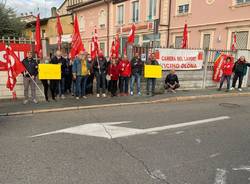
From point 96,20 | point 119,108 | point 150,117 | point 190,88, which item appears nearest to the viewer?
point 150,117

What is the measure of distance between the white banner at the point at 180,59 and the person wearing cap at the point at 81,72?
3.79 meters

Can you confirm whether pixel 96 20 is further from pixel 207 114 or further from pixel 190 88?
pixel 207 114

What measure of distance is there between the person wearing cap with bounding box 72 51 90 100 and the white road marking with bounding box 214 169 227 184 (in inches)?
261

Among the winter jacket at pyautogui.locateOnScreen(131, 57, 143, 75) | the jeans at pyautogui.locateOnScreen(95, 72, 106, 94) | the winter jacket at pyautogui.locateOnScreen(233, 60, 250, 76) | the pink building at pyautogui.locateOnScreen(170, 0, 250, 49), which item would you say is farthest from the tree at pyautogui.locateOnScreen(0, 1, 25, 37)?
the winter jacket at pyautogui.locateOnScreen(233, 60, 250, 76)

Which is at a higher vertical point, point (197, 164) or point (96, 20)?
point (96, 20)

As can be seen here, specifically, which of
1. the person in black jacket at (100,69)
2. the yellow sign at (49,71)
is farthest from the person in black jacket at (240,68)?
the yellow sign at (49,71)

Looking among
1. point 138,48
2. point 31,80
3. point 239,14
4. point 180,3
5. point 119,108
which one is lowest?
point 119,108

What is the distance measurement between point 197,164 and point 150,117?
3156mm

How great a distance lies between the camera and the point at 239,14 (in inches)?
658

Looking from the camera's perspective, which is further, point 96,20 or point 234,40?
point 96,20

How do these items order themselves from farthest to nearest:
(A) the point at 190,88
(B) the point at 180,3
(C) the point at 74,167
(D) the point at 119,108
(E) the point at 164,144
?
(B) the point at 180,3 → (A) the point at 190,88 → (D) the point at 119,108 → (E) the point at 164,144 → (C) the point at 74,167

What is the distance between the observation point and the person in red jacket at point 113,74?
9867 millimetres

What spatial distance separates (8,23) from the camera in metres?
16.1

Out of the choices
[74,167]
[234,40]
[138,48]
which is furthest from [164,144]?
[234,40]
